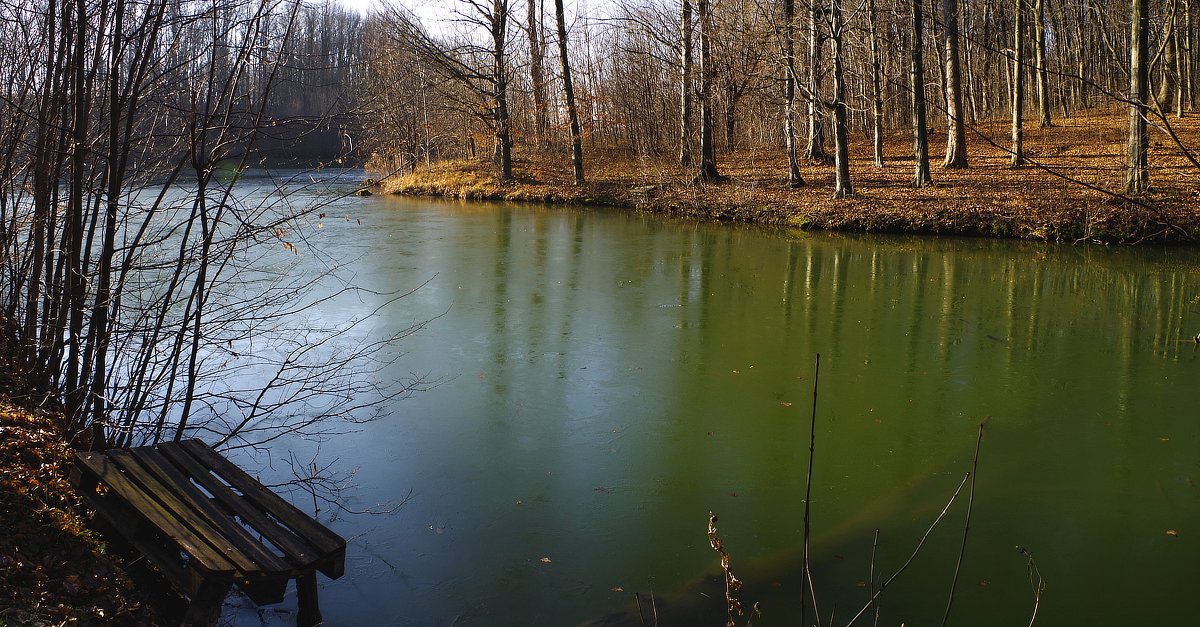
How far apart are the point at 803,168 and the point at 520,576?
17862mm

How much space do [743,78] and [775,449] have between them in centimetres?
1639

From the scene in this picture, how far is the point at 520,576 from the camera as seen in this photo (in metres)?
3.74

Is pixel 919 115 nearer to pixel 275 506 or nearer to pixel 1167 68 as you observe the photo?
pixel 275 506

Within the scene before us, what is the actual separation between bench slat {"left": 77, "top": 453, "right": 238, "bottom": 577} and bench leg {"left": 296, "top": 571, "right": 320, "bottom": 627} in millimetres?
424

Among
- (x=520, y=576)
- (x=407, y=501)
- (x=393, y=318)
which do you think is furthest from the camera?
(x=393, y=318)

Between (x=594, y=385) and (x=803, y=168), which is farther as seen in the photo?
(x=803, y=168)

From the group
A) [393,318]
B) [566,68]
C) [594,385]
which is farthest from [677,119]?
[594,385]

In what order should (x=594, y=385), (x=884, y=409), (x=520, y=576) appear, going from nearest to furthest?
1. (x=520, y=576)
2. (x=884, y=409)
3. (x=594, y=385)

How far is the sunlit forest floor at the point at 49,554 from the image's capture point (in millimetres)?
2805

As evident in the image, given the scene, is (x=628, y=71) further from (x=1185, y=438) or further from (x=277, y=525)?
(x=277, y=525)

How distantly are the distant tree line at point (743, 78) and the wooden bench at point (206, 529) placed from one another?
9022mm

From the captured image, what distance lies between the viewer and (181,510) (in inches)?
122

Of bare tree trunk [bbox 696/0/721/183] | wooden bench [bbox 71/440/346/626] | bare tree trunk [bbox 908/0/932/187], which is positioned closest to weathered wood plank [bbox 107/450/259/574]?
wooden bench [bbox 71/440/346/626]

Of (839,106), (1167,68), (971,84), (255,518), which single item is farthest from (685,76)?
(1167,68)
